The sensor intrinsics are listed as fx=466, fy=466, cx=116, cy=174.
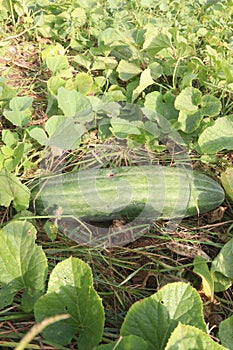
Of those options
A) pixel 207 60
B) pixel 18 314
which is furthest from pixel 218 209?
pixel 207 60

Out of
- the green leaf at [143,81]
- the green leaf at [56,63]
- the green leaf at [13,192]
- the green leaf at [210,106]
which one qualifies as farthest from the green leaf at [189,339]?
the green leaf at [56,63]

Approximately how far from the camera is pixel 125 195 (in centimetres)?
231

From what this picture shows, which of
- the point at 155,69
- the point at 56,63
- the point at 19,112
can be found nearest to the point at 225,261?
the point at 19,112

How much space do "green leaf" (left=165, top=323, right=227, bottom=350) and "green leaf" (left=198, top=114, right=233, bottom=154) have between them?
130 centimetres

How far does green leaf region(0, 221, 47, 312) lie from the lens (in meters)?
1.73

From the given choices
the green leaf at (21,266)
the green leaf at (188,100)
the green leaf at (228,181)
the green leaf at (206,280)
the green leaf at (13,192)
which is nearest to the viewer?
the green leaf at (21,266)

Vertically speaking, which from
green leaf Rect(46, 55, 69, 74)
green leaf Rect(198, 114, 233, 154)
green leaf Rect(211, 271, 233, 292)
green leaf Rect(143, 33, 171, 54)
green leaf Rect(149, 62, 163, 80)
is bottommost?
green leaf Rect(211, 271, 233, 292)

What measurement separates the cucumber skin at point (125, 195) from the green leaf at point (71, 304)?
2.17 ft

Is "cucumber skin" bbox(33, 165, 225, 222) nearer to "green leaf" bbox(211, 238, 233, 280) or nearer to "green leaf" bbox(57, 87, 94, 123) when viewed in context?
"green leaf" bbox(211, 238, 233, 280)

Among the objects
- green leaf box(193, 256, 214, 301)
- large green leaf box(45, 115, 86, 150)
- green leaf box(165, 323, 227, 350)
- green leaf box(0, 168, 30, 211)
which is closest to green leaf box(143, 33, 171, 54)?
large green leaf box(45, 115, 86, 150)

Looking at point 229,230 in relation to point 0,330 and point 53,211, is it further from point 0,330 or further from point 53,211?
point 0,330

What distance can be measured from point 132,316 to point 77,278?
0.77 ft

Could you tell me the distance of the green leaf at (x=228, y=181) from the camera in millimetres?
2373

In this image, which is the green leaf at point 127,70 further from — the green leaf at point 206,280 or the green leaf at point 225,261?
the green leaf at point 206,280
